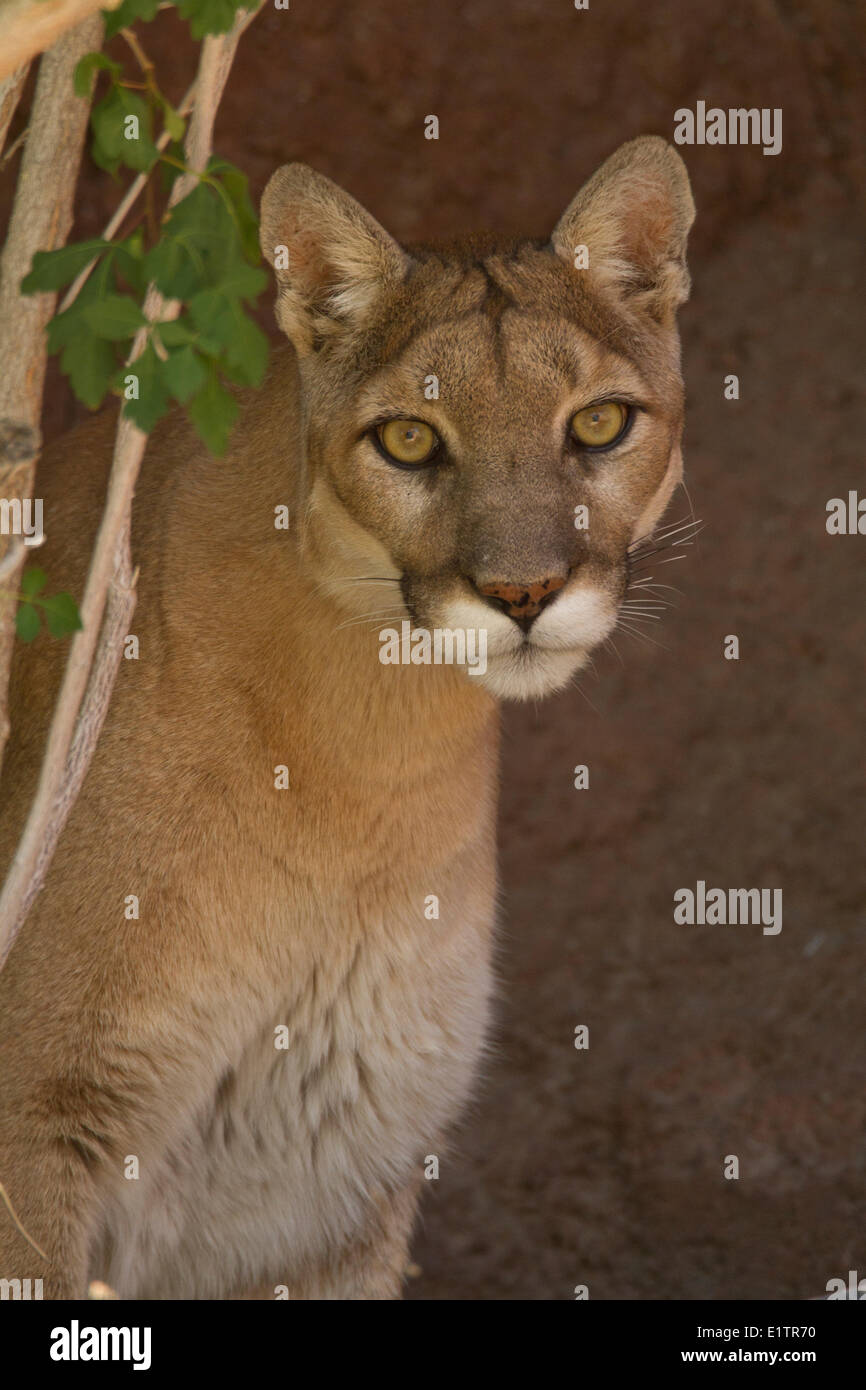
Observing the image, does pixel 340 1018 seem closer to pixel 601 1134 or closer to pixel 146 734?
pixel 146 734

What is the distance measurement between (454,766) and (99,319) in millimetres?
1379

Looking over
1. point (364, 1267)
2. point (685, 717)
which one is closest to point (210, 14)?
point (364, 1267)

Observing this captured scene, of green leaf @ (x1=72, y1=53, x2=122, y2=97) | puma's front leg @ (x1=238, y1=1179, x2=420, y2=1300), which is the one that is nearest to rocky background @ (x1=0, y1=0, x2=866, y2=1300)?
puma's front leg @ (x1=238, y1=1179, x2=420, y2=1300)

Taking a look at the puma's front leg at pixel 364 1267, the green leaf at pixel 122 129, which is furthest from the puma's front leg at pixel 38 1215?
the green leaf at pixel 122 129

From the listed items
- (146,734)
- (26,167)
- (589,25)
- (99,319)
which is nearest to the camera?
(99,319)

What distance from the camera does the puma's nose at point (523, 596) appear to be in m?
2.83

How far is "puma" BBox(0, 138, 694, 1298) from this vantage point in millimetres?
3035

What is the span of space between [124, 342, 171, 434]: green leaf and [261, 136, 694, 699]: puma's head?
60cm

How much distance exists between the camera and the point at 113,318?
250cm

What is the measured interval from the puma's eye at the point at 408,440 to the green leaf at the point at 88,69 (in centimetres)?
75

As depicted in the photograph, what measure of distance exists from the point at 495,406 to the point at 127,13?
90cm

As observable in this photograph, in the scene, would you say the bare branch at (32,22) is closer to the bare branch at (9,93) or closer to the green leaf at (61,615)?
the bare branch at (9,93)
